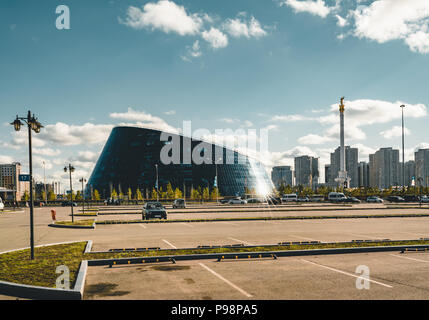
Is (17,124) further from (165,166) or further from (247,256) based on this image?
(165,166)

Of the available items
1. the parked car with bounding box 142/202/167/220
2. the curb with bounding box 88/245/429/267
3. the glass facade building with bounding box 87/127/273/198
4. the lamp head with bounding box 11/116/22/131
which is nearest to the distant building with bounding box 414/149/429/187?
the glass facade building with bounding box 87/127/273/198

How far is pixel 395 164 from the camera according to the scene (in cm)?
18138

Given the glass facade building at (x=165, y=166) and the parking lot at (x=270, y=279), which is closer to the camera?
the parking lot at (x=270, y=279)

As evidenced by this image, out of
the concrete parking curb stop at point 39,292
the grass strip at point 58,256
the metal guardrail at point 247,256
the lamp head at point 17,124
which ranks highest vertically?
the lamp head at point 17,124

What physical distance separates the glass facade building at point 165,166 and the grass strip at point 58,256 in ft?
335

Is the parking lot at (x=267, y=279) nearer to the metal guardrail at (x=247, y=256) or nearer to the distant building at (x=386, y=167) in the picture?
the metal guardrail at (x=247, y=256)

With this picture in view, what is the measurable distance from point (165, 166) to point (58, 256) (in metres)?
112

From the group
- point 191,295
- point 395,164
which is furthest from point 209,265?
point 395,164

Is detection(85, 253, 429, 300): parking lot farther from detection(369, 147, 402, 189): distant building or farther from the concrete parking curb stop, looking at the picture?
detection(369, 147, 402, 189): distant building

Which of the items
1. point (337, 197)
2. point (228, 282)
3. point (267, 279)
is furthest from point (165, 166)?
point (228, 282)

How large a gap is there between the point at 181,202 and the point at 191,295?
47.7 metres

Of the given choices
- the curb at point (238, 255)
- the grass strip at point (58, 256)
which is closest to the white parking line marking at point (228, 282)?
the curb at point (238, 255)

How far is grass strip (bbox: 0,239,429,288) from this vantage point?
9.13 metres

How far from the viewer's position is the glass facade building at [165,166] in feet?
395
